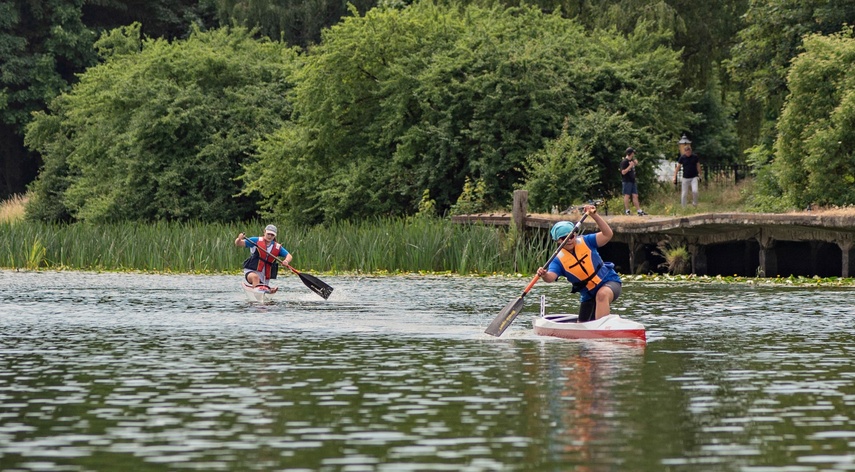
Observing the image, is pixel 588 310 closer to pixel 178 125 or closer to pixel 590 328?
pixel 590 328

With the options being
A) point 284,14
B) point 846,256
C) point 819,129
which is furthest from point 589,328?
point 284,14

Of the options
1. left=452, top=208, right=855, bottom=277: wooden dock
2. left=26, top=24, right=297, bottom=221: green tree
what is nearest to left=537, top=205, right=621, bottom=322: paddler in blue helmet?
left=452, top=208, right=855, bottom=277: wooden dock

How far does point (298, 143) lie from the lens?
1791 inches

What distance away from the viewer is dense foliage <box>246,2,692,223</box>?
4194 cm

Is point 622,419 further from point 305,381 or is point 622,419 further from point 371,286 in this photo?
point 371,286

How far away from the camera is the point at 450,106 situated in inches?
1671

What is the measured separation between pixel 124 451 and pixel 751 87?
3500 cm

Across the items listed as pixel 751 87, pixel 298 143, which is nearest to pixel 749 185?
pixel 751 87

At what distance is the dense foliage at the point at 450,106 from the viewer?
41938 mm

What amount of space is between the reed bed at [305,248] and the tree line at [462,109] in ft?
11.5

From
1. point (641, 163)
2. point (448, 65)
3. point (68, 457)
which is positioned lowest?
point (68, 457)

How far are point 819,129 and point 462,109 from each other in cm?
1032

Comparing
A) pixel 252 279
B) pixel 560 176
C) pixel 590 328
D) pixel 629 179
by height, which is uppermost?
pixel 560 176

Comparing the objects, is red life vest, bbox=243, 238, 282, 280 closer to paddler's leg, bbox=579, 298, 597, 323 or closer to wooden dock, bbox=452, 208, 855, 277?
paddler's leg, bbox=579, 298, 597, 323
